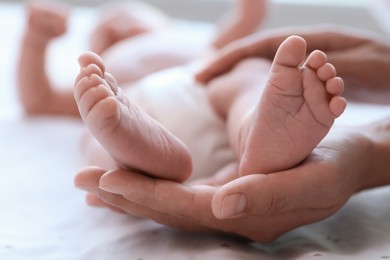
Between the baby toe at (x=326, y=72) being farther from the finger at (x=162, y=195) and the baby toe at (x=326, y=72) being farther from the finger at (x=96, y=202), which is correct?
the finger at (x=96, y=202)

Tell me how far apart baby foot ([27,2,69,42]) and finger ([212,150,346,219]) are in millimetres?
861

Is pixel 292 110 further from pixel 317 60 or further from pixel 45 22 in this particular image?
pixel 45 22

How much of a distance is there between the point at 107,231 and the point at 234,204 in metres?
0.25

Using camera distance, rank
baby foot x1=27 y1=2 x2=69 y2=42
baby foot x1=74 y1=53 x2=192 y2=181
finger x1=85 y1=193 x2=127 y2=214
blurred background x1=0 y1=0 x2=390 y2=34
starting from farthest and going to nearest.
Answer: blurred background x1=0 y1=0 x2=390 y2=34
baby foot x1=27 y1=2 x2=69 y2=42
finger x1=85 y1=193 x2=127 y2=214
baby foot x1=74 y1=53 x2=192 y2=181

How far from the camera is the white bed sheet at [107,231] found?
75 cm

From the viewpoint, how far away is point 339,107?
677mm

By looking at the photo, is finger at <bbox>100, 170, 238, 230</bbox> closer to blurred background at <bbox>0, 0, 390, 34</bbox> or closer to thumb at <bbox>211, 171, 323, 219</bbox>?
thumb at <bbox>211, 171, 323, 219</bbox>

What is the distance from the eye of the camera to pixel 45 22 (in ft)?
4.71

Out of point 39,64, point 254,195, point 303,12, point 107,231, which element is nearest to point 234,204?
point 254,195

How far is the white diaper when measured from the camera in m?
1.00

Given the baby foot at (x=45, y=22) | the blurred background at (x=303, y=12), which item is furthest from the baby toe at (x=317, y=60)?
the blurred background at (x=303, y=12)

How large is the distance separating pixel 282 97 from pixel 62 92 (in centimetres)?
89

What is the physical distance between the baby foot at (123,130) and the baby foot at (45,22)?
752mm

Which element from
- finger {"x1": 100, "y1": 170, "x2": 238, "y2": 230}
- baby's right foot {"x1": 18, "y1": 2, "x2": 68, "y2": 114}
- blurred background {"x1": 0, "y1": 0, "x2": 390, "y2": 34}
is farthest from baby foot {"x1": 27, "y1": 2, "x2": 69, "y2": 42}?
blurred background {"x1": 0, "y1": 0, "x2": 390, "y2": 34}
